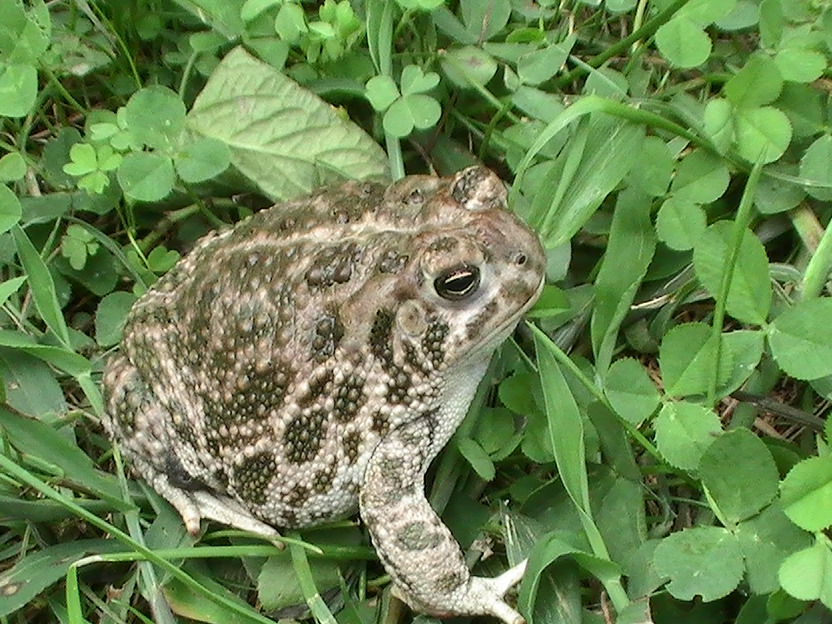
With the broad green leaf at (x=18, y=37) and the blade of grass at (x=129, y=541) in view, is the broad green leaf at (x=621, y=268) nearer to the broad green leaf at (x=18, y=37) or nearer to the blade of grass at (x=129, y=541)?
the blade of grass at (x=129, y=541)

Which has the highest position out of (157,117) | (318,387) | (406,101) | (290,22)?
(290,22)

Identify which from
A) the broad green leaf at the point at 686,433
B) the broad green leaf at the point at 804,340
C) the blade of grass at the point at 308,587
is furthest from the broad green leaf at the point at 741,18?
the blade of grass at the point at 308,587

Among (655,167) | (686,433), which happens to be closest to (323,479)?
(686,433)

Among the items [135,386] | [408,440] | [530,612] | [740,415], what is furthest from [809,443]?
[135,386]

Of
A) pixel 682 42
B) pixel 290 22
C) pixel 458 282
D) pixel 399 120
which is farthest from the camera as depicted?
pixel 290 22

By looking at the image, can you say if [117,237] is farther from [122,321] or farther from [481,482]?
[481,482]

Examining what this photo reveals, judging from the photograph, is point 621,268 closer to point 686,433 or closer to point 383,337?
point 686,433

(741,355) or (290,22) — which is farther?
(290,22)

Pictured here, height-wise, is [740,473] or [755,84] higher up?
[755,84]
